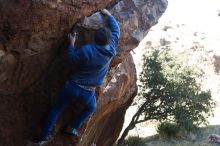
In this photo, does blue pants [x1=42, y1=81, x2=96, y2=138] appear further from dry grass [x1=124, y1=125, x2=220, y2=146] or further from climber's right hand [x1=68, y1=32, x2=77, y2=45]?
dry grass [x1=124, y1=125, x2=220, y2=146]

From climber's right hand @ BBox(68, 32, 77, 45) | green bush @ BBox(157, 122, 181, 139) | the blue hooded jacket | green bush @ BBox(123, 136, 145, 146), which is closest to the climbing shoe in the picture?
the blue hooded jacket

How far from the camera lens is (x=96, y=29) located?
30.2ft

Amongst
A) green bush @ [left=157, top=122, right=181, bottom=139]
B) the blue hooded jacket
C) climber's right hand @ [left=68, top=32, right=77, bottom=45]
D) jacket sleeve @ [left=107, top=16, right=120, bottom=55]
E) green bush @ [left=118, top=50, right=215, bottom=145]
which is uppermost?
jacket sleeve @ [left=107, top=16, right=120, bottom=55]

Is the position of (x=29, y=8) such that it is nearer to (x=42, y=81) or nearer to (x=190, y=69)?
(x=42, y=81)

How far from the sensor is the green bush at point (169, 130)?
71.4ft

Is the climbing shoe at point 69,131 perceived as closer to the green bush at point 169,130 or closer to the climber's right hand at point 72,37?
the climber's right hand at point 72,37

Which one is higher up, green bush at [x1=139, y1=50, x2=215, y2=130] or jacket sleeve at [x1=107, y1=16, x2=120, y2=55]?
jacket sleeve at [x1=107, y1=16, x2=120, y2=55]

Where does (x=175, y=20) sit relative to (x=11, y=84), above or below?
above

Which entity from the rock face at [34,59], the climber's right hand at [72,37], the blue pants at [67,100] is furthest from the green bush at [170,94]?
the climber's right hand at [72,37]

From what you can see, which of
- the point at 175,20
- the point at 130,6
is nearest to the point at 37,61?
the point at 130,6

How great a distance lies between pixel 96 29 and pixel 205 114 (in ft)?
45.7

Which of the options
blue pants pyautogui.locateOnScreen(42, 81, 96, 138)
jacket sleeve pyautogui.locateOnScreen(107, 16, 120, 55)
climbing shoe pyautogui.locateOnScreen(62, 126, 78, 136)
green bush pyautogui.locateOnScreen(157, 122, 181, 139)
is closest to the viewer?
blue pants pyautogui.locateOnScreen(42, 81, 96, 138)

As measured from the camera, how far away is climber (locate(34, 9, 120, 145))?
8.40m

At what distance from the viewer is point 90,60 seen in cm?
839
